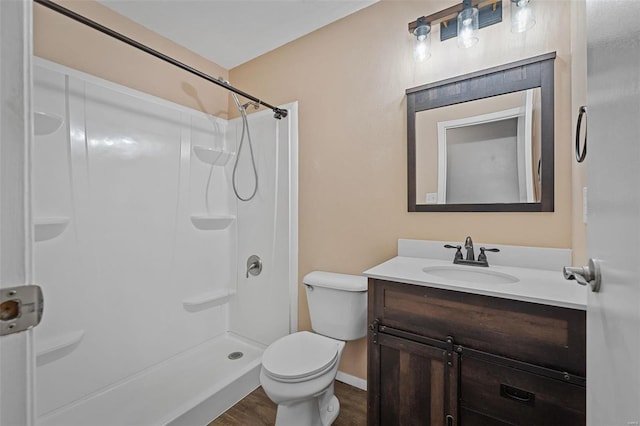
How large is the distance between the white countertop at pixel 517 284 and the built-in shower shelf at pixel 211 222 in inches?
60.5

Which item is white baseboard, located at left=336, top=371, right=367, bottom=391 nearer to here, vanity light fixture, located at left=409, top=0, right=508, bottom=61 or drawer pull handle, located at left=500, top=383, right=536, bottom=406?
drawer pull handle, located at left=500, top=383, right=536, bottom=406

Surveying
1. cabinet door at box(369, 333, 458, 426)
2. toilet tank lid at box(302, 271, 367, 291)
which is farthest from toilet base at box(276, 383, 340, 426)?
toilet tank lid at box(302, 271, 367, 291)

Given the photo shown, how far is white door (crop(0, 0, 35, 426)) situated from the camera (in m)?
0.44

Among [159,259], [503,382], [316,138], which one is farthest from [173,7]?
[503,382]

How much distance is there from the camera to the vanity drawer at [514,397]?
935 mm

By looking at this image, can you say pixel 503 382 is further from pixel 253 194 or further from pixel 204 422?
pixel 253 194

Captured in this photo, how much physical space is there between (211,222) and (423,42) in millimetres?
2006

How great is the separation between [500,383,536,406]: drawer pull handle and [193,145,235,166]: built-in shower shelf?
2.35 metres

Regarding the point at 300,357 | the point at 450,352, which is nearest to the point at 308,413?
the point at 300,357

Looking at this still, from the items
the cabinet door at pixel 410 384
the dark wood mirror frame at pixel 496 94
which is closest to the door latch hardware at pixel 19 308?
the cabinet door at pixel 410 384

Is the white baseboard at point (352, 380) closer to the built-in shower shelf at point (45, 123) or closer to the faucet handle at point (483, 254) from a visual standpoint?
the faucet handle at point (483, 254)

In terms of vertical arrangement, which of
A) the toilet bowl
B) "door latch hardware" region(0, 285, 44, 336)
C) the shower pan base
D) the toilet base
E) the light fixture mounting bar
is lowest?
the shower pan base

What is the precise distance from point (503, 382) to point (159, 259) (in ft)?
7.02

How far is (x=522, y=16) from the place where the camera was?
1.38 m
